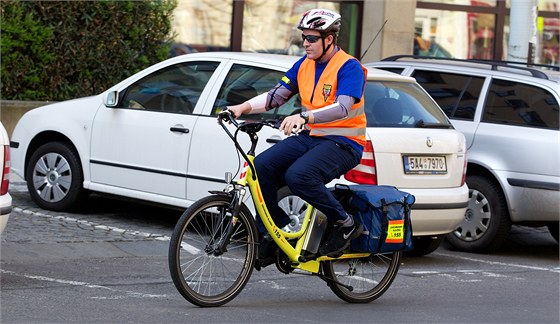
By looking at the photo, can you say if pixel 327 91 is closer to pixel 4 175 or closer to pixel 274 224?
pixel 274 224

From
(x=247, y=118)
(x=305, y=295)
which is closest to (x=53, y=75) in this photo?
(x=247, y=118)

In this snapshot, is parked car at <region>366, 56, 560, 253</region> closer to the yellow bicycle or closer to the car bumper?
the car bumper

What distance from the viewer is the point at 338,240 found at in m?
7.21

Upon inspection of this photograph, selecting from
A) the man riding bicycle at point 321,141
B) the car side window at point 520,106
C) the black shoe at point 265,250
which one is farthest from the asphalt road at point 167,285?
the car side window at point 520,106

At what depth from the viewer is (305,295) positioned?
7.69 metres

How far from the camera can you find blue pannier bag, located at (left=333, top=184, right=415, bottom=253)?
7262 mm

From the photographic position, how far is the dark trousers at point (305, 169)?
272 inches

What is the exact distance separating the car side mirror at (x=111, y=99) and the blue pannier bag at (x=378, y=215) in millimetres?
3201

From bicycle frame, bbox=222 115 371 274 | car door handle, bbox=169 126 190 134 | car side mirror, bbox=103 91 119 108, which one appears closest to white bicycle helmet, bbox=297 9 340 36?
bicycle frame, bbox=222 115 371 274

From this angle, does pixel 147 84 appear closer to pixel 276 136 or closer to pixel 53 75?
pixel 276 136

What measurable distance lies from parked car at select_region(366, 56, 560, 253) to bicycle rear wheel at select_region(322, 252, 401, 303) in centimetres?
272

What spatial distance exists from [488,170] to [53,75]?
617 cm

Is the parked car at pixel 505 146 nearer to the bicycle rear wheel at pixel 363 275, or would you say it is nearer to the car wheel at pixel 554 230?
the car wheel at pixel 554 230

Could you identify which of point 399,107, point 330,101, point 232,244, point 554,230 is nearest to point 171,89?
point 399,107
